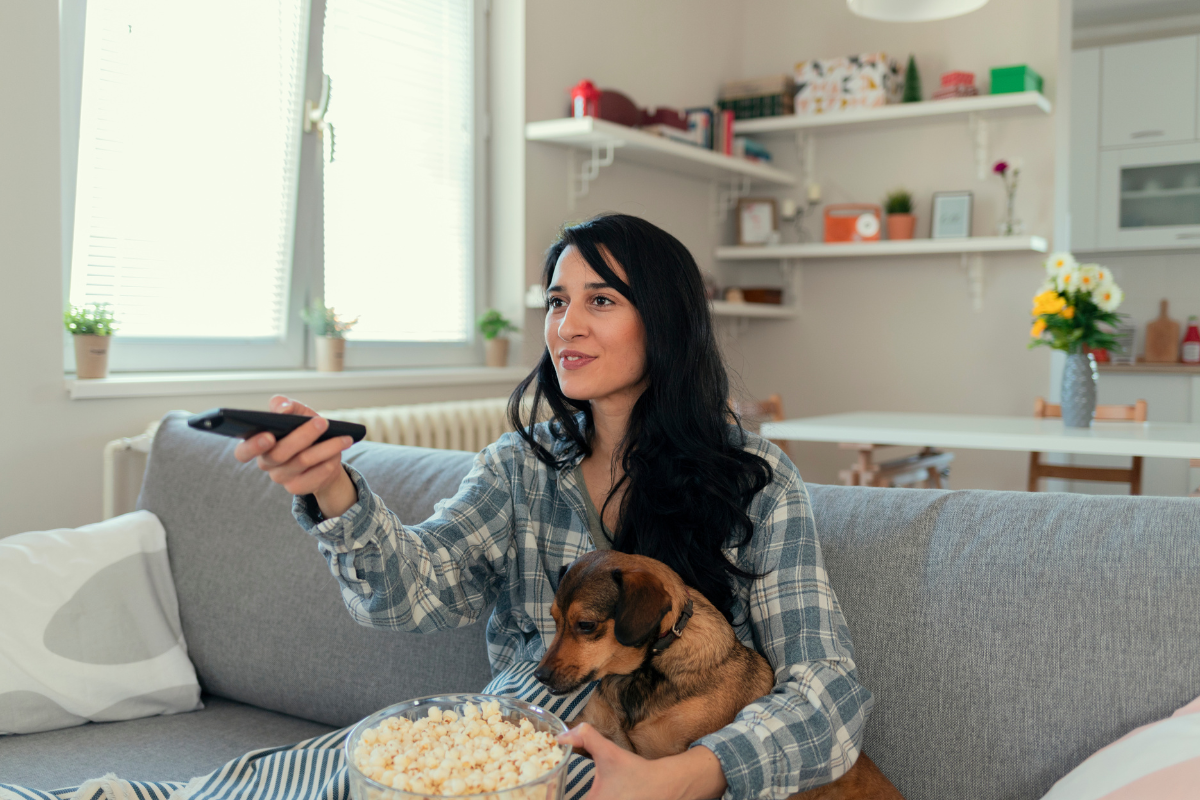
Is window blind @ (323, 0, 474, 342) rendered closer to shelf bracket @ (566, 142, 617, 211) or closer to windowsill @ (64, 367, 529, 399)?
windowsill @ (64, 367, 529, 399)

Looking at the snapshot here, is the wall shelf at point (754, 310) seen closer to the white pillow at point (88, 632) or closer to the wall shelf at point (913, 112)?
the wall shelf at point (913, 112)

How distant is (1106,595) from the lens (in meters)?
1.19

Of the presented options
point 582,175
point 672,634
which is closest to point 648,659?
point 672,634

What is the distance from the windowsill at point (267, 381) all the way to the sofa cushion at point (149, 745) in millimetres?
1010

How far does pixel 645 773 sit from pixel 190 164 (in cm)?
246

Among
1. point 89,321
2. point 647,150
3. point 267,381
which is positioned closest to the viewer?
point 89,321

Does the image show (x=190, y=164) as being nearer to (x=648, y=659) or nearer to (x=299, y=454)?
(x=299, y=454)

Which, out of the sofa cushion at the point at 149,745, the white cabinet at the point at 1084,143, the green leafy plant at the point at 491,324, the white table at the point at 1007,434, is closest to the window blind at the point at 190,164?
the green leafy plant at the point at 491,324

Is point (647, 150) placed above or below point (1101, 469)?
above

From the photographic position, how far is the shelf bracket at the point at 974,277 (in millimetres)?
4500

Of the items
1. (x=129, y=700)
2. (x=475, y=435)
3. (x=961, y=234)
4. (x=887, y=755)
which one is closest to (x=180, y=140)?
(x=475, y=435)

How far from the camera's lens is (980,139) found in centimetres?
442

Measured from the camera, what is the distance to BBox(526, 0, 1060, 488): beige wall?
14.0 feet

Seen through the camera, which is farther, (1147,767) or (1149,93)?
(1149,93)
